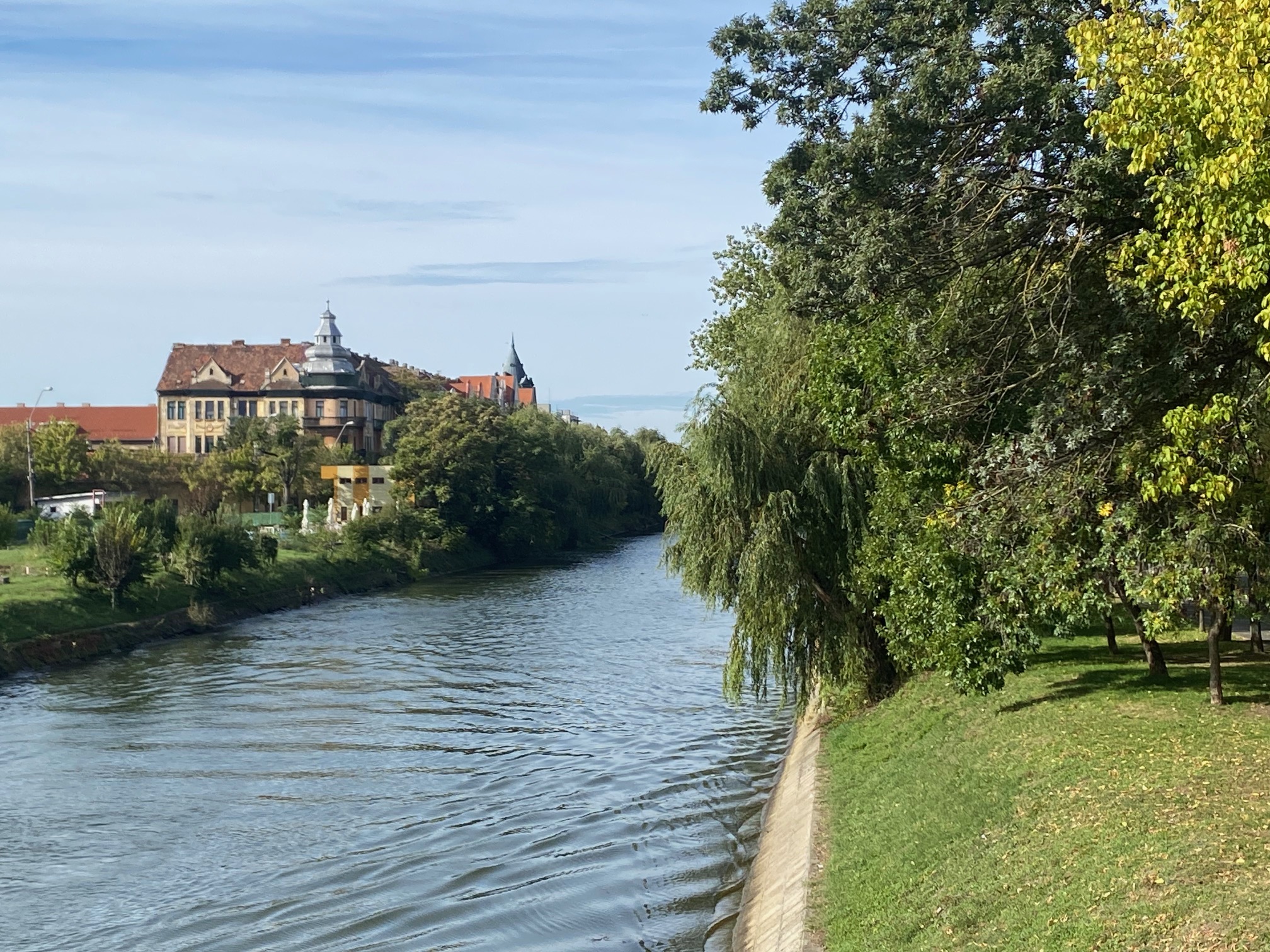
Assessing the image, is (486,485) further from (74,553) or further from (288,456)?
(74,553)

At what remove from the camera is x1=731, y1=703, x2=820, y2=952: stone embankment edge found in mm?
14547

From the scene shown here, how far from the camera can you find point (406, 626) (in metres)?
49.4

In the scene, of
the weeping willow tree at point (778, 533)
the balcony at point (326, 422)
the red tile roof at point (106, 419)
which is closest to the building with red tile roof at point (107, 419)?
the red tile roof at point (106, 419)

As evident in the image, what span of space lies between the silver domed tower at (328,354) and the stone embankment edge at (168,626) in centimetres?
4496

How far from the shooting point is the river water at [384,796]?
17672 mm

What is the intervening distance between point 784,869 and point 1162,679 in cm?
737

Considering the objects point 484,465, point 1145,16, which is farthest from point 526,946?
point 484,465

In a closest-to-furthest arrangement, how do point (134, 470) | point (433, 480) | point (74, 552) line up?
point (74, 552) → point (433, 480) → point (134, 470)

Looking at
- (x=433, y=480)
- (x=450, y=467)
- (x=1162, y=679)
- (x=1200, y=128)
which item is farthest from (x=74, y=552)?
(x=1200, y=128)

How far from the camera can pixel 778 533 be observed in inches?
901

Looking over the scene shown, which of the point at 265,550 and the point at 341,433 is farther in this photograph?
the point at 341,433

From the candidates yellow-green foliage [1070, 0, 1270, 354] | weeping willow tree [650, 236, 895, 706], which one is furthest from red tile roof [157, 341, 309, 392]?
yellow-green foliage [1070, 0, 1270, 354]

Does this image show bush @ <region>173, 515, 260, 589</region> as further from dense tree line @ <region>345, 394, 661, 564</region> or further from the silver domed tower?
the silver domed tower

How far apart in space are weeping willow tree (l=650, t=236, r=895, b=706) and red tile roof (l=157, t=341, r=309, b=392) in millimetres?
90721
